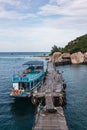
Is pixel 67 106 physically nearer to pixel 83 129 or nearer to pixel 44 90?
pixel 44 90

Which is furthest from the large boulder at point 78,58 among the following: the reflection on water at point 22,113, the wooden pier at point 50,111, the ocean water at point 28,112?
the reflection on water at point 22,113

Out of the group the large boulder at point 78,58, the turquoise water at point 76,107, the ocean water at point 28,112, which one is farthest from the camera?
the large boulder at point 78,58

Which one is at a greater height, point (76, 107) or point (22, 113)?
point (76, 107)

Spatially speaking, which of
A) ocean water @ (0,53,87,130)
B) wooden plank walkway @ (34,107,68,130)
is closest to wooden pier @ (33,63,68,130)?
wooden plank walkway @ (34,107,68,130)

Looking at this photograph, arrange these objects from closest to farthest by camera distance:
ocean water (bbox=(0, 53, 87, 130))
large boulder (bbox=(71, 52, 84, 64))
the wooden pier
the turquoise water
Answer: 1. the wooden pier
2. ocean water (bbox=(0, 53, 87, 130))
3. the turquoise water
4. large boulder (bbox=(71, 52, 84, 64))

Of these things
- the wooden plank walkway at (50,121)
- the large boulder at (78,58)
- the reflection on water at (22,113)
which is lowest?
the reflection on water at (22,113)

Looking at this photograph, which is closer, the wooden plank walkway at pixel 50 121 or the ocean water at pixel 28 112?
the wooden plank walkway at pixel 50 121

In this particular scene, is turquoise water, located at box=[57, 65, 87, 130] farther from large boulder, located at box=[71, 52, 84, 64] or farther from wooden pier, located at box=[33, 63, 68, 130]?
large boulder, located at box=[71, 52, 84, 64]

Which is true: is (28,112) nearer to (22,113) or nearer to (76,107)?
(22,113)

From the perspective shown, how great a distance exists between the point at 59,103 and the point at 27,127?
11050 millimetres

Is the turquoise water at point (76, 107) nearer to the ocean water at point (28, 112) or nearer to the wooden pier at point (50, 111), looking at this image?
the ocean water at point (28, 112)

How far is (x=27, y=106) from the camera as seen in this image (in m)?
51.9

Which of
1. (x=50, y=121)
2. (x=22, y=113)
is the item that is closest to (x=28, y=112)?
(x=22, y=113)

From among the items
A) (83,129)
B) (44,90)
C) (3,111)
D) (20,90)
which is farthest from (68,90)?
(83,129)
